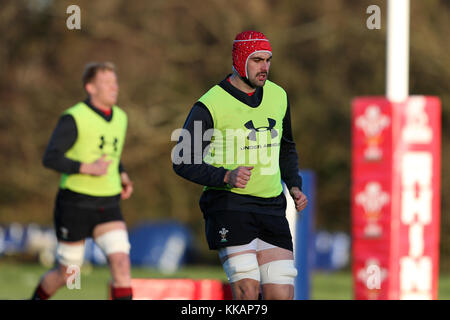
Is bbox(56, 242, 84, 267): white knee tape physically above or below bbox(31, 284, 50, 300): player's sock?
above

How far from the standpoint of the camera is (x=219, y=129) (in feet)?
19.8

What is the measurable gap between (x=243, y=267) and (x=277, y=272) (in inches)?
9.6

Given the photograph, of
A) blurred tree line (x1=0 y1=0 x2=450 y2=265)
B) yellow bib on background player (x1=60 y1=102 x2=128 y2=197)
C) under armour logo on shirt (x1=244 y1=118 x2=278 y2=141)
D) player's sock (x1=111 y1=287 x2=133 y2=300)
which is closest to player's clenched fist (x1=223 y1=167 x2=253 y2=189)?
under armour logo on shirt (x1=244 y1=118 x2=278 y2=141)

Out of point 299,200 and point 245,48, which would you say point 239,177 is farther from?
point 245,48

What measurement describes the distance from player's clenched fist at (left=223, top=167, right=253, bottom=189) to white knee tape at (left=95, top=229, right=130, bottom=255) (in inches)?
87.6

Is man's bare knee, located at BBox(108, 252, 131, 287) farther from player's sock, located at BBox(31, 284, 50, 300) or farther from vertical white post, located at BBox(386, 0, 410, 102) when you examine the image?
vertical white post, located at BBox(386, 0, 410, 102)

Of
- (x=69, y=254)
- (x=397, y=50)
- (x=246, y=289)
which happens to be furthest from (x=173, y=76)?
(x=246, y=289)

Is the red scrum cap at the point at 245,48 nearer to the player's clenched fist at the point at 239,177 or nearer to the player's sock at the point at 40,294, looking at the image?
the player's clenched fist at the point at 239,177

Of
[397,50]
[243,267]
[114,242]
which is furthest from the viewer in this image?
[397,50]

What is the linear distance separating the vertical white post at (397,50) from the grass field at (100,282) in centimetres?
282

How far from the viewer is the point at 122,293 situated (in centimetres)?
766

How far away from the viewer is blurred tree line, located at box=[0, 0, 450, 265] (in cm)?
2277
